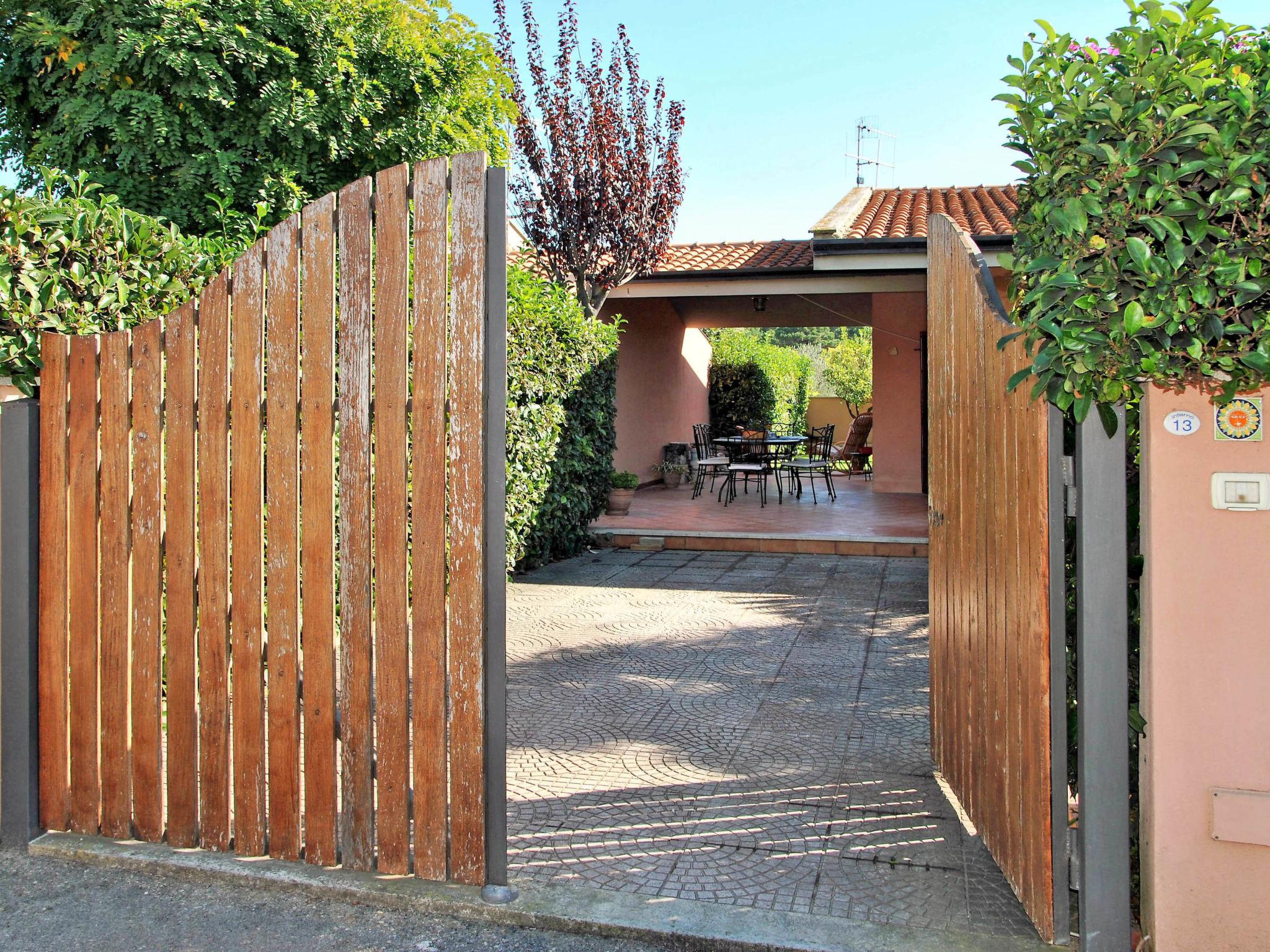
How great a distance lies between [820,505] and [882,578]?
4.60 metres

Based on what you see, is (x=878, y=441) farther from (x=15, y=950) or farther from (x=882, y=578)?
(x=15, y=950)

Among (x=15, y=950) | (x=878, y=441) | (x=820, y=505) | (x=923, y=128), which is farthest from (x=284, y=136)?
(x=923, y=128)

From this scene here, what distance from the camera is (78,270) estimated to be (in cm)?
330

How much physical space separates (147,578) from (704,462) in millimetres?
10322

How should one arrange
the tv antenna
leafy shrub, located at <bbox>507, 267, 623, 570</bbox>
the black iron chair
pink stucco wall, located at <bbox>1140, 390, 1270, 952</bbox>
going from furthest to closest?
the tv antenna < the black iron chair < leafy shrub, located at <bbox>507, 267, 623, 570</bbox> < pink stucco wall, located at <bbox>1140, 390, 1270, 952</bbox>

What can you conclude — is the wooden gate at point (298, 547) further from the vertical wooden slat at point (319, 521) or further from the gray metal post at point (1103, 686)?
the gray metal post at point (1103, 686)

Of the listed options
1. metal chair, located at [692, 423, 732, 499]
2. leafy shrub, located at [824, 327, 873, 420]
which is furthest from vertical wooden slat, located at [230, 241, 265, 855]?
leafy shrub, located at [824, 327, 873, 420]

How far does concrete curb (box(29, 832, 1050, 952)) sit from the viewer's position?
2.32 meters

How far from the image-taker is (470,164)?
2490 millimetres

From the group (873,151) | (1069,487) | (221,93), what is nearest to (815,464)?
(221,93)

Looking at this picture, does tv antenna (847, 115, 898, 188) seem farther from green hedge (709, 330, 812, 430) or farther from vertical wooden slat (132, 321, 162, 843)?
vertical wooden slat (132, 321, 162, 843)

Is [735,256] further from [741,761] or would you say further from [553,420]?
[741,761]

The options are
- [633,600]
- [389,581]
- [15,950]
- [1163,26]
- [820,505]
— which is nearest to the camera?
[1163,26]

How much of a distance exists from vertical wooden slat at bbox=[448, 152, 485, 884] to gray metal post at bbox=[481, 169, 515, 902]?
0.05ft
